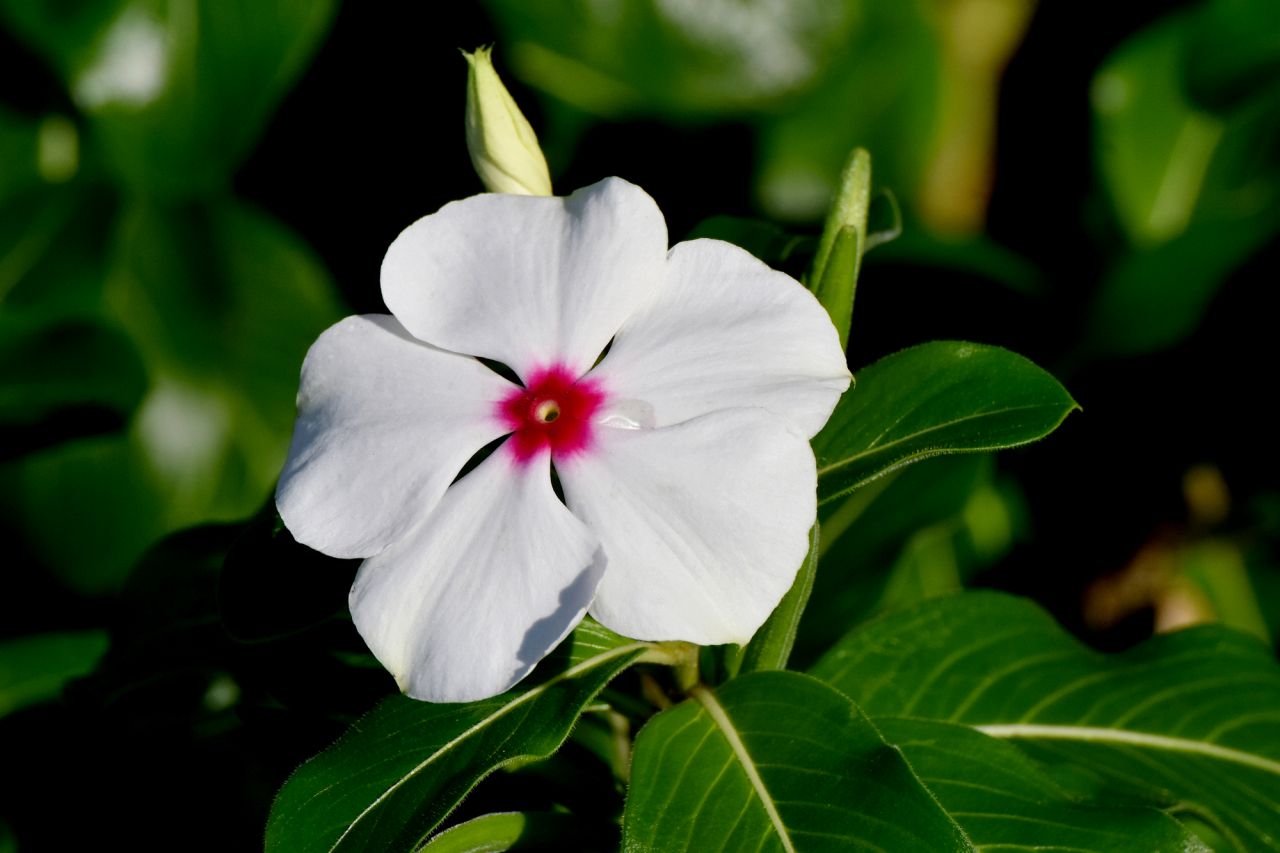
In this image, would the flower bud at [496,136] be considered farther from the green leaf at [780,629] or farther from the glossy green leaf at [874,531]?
the glossy green leaf at [874,531]

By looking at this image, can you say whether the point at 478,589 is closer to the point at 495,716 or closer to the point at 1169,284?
the point at 495,716

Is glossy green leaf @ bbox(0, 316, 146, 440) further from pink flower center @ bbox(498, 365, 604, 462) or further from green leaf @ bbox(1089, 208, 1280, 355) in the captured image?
green leaf @ bbox(1089, 208, 1280, 355)

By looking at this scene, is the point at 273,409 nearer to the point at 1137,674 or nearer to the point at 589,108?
the point at 589,108

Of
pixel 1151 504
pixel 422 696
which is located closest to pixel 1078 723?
pixel 422 696

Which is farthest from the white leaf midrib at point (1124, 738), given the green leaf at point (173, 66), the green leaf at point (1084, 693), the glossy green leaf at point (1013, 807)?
the green leaf at point (173, 66)

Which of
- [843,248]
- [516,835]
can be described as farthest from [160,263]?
[843,248]

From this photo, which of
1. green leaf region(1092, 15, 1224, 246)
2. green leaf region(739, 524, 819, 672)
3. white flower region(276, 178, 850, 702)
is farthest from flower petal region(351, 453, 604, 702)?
green leaf region(1092, 15, 1224, 246)
